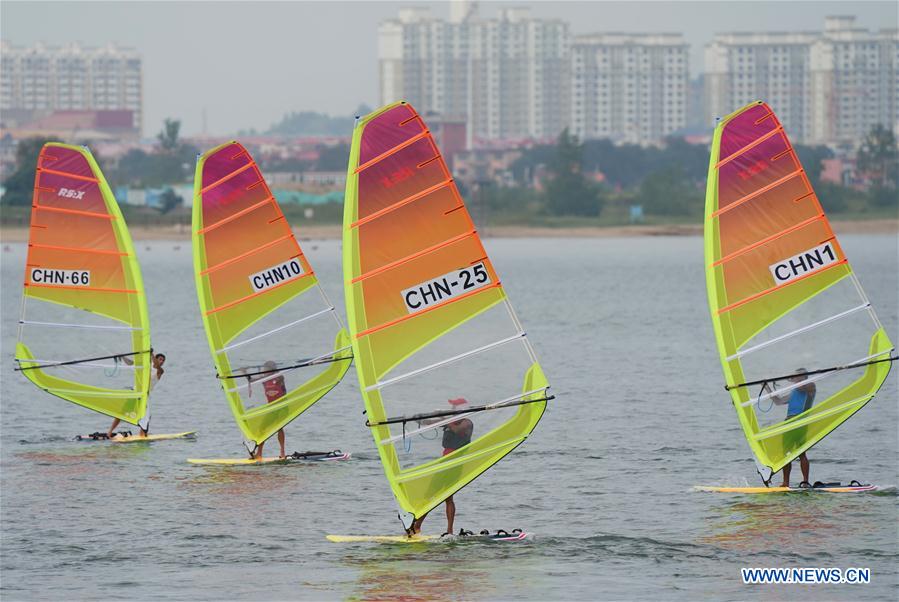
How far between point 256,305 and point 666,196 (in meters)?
115

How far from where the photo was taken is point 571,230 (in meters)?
136

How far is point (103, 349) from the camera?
985 inches

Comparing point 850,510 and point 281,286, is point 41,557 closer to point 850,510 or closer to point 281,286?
point 281,286

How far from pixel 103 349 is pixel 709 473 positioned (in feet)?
31.3

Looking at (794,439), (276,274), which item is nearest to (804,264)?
(794,439)

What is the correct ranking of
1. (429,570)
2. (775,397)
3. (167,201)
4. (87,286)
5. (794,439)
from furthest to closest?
(167,201) < (87,286) < (794,439) < (775,397) < (429,570)

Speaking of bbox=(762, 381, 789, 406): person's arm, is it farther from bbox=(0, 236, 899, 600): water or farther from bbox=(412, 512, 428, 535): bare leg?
bbox=(412, 512, 428, 535): bare leg

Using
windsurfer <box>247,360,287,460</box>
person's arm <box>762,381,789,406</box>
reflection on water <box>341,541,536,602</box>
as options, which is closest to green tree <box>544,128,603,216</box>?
windsurfer <box>247,360,287,460</box>

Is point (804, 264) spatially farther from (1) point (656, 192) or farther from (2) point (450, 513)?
(1) point (656, 192)

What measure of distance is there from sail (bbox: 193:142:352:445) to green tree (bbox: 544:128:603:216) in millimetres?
110926

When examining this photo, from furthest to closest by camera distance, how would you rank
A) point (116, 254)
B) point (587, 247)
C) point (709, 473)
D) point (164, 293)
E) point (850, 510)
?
point (587, 247) → point (164, 293) → point (116, 254) → point (709, 473) → point (850, 510)

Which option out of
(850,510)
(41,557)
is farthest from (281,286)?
(850,510)

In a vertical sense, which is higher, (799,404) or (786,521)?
(799,404)

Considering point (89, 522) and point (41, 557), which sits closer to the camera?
point (41, 557)
